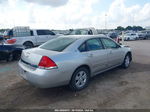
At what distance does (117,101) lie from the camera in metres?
3.13

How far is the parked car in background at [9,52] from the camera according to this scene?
699cm

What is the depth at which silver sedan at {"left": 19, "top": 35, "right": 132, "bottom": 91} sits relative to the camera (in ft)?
9.85

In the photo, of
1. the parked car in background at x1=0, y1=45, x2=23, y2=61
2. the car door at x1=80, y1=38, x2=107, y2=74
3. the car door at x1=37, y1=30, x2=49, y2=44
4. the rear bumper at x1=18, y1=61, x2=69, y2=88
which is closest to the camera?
the rear bumper at x1=18, y1=61, x2=69, y2=88

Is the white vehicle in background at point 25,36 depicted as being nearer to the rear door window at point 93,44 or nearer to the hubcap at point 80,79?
the rear door window at point 93,44

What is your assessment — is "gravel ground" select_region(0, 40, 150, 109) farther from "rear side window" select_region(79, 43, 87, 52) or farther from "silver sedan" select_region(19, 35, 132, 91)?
"rear side window" select_region(79, 43, 87, 52)

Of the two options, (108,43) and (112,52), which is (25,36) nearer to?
(108,43)

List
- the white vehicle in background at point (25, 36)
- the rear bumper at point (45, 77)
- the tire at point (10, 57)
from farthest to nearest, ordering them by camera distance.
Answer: the white vehicle in background at point (25, 36) → the tire at point (10, 57) → the rear bumper at point (45, 77)

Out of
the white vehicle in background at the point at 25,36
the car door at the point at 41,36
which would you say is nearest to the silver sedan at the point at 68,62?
the white vehicle in background at the point at 25,36

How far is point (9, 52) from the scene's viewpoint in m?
7.14

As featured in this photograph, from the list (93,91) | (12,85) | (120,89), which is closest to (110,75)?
(120,89)

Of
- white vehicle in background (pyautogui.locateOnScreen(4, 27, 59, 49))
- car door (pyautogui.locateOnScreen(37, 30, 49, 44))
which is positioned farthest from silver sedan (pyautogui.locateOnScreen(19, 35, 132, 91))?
car door (pyautogui.locateOnScreen(37, 30, 49, 44))

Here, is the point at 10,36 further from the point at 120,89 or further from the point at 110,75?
the point at 120,89

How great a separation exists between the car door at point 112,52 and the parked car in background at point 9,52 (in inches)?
208

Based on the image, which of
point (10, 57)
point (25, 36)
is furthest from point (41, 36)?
point (10, 57)
